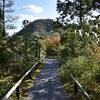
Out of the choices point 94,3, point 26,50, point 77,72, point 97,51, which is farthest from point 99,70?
point 26,50

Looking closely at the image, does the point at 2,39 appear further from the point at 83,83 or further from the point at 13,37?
the point at 83,83

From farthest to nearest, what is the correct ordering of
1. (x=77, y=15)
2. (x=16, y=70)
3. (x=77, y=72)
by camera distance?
(x=77, y=15), (x=16, y=70), (x=77, y=72)

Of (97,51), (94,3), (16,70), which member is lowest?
(16,70)

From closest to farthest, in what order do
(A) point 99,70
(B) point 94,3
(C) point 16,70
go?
(A) point 99,70, (B) point 94,3, (C) point 16,70

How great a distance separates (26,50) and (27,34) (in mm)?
1764

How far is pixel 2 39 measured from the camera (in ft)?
61.9

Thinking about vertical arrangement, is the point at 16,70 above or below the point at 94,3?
below

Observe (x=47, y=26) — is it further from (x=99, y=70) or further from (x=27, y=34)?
(x=99, y=70)

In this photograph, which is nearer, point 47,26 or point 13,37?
point 13,37

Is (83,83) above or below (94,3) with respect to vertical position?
below

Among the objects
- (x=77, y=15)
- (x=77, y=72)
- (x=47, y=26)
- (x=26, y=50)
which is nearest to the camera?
(x=77, y=72)

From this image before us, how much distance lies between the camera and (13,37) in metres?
20.4

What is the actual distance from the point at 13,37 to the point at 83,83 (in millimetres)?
10942

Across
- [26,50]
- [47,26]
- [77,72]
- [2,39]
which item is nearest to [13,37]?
[2,39]
